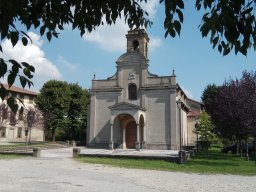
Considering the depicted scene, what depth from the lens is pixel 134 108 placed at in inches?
1566

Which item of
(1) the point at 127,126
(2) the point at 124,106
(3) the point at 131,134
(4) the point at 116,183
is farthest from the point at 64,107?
(4) the point at 116,183

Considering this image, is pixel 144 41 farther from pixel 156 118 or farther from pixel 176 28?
pixel 176 28

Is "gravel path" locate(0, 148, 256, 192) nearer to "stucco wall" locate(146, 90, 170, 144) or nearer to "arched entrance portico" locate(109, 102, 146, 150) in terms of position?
"arched entrance portico" locate(109, 102, 146, 150)

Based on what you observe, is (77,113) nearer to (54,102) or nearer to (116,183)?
(54,102)

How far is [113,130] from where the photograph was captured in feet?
138

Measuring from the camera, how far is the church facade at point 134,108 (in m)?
40.3

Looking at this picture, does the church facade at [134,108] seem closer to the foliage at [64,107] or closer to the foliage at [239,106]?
the foliage at [64,107]

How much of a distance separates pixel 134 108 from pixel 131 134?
4559 mm

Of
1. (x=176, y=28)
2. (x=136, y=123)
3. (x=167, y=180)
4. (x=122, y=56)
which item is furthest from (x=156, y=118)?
(x=176, y=28)

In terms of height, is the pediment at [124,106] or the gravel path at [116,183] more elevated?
the pediment at [124,106]

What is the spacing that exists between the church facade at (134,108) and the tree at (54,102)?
1002 cm

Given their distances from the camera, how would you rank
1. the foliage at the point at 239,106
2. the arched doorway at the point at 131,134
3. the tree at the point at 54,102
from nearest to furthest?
1. the foliage at the point at 239,106
2. the arched doorway at the point at 131,134
3. the tree at the point at 54,102

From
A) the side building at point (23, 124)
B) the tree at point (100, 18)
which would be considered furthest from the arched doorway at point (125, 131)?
the tree at point (100, 18)

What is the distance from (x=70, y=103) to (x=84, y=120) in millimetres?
3582
